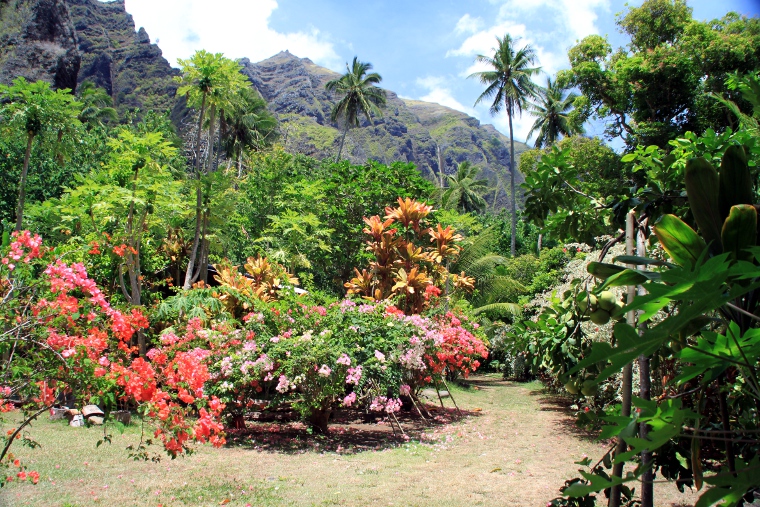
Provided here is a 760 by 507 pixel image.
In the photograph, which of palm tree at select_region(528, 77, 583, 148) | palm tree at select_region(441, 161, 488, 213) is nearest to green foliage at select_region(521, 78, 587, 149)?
palm tree at select_region(528, 77, 583, 148)

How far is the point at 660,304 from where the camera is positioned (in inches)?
29.3

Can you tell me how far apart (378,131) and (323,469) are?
100 metres

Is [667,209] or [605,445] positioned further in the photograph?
[605,445]

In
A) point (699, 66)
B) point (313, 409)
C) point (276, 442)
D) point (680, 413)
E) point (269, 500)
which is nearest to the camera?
point (680, 413)

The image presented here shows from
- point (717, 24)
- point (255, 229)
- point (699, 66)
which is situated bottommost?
point (255, 229)

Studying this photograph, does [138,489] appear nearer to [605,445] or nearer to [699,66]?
[605,445]

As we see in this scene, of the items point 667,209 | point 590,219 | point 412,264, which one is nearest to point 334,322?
point 412,264

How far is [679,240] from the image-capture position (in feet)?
3.80

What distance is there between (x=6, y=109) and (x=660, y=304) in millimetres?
10768

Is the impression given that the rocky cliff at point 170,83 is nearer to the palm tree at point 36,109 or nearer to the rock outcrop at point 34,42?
the rock outcrop at point 34,42

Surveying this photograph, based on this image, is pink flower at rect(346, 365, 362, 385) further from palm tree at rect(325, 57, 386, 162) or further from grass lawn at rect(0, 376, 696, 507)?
palm tree at rect(325, 57, 386, 162)

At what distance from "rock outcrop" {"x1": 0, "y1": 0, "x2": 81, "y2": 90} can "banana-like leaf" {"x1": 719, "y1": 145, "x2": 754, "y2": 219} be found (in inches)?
1242

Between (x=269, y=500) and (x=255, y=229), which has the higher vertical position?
(x=255, y=229)

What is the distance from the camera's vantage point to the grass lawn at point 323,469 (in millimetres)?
4617
